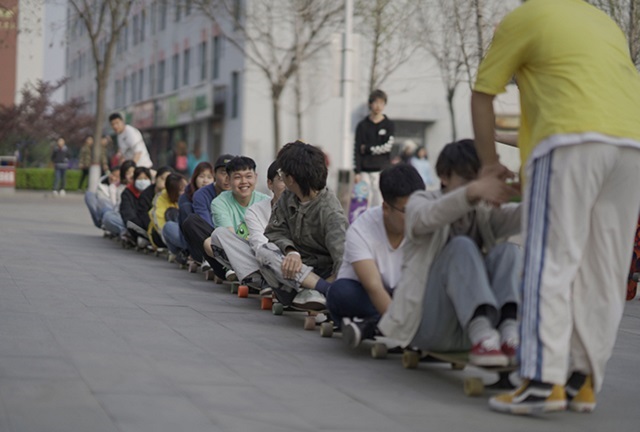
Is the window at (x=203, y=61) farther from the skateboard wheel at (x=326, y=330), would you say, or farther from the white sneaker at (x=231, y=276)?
the skateboard wheel at (x=326, y=330)

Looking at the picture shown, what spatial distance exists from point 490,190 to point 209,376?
1.69 meters

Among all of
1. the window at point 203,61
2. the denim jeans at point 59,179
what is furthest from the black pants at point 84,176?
the window at point 203,61

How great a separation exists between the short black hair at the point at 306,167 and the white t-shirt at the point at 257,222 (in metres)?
1.09

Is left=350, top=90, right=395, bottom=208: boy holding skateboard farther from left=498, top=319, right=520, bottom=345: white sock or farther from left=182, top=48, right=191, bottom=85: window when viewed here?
left=182, top=48, right=191, bottom=85: window

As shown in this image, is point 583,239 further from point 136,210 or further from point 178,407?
point 136,210

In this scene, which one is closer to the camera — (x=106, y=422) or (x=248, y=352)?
(x=106, y=422)

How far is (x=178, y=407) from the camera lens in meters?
5.39

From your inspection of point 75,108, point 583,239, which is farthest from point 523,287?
point 75,108

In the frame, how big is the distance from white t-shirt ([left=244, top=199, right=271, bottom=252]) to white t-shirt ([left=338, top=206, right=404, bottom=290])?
246 cm

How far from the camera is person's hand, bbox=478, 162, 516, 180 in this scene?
5773 mm

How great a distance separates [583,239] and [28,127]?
54.8 metres

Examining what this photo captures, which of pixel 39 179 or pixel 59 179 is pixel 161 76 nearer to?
pixel 39 179

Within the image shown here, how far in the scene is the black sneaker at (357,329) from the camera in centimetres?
715

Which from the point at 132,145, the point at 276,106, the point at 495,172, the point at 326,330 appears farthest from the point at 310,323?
the point at 276,106
